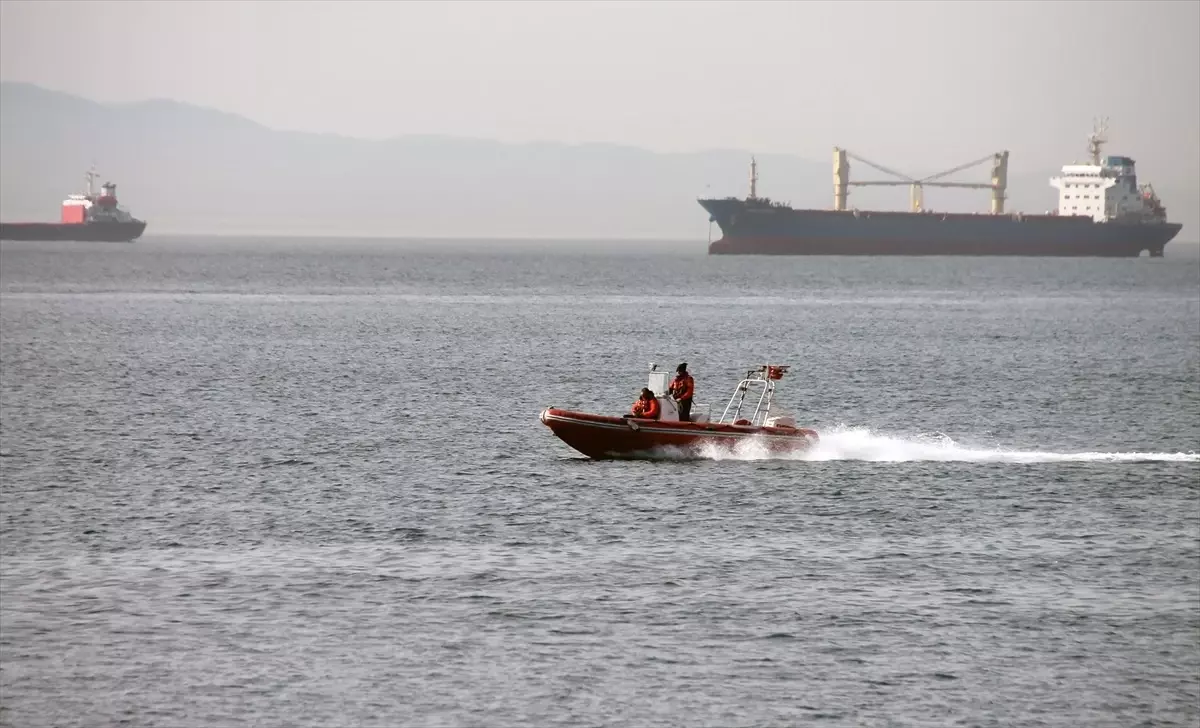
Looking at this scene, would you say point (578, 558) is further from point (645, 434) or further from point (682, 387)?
point (645, 434)

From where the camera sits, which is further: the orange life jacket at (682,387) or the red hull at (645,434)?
the red hull at (645,434)

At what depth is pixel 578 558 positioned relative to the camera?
30453 millimetres

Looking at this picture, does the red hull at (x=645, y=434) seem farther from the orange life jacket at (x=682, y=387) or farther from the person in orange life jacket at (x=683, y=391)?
the orange life jacket at (x=682, y=387)

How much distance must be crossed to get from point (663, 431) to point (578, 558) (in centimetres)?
898

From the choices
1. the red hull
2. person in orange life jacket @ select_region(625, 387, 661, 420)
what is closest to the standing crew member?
the red hull

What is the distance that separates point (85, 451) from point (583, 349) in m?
41.4

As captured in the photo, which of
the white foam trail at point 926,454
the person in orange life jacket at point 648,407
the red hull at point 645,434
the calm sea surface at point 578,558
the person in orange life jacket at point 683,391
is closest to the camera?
the calm sea surface at point 578,558

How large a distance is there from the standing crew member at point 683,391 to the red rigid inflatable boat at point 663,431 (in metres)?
0.18

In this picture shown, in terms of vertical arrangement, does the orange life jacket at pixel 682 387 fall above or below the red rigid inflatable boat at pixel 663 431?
above

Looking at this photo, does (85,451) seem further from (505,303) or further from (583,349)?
(505,303)

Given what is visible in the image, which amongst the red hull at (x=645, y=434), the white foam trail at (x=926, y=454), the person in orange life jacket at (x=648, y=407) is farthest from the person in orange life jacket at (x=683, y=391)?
the white foam trail at (x=926, y=454)

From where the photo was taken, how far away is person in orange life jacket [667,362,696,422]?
3853cm

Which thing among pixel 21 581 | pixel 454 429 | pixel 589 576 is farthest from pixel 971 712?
pixel 454 429

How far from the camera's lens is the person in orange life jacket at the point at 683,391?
3853cm
